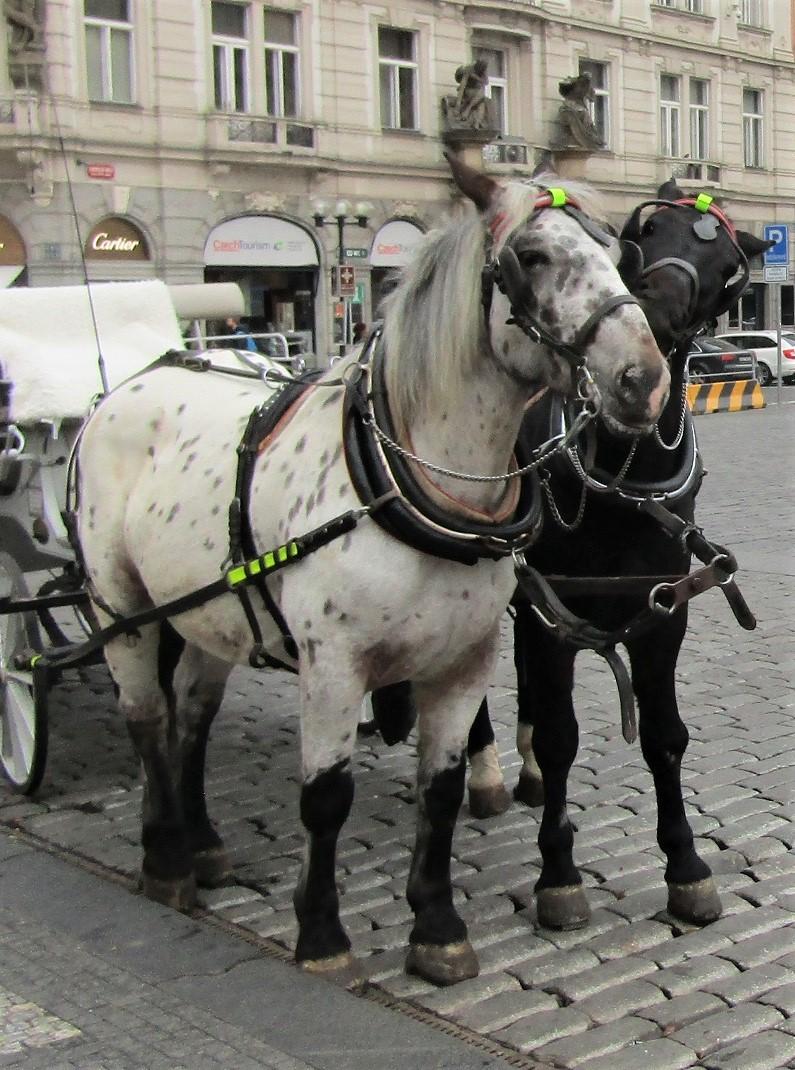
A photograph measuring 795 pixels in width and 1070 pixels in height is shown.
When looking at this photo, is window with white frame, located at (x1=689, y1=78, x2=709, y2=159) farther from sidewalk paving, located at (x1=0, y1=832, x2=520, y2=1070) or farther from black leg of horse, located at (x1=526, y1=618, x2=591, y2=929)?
sidewalk paving, located at (x1=0, y1=832, x2=520, y2=1070)

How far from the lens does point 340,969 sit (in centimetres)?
376

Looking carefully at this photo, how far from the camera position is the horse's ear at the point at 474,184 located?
3266 mm

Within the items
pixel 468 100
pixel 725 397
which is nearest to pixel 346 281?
pixel 468 100

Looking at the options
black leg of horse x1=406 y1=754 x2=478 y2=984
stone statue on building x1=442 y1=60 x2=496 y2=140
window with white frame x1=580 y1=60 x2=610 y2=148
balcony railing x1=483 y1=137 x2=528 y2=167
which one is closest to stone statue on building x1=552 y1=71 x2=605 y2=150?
window with white frame x1=580 y1=60 x2=610 y2=148

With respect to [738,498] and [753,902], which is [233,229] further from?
[753,902]

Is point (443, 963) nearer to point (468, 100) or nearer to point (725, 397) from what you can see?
point (725, 397)

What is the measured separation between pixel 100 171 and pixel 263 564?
74.0 feet

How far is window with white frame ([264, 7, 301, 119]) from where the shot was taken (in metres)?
27.7

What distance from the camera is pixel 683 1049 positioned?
10.9 ft

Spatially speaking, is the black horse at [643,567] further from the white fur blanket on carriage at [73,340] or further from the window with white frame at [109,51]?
the window with white frame at [109,51]

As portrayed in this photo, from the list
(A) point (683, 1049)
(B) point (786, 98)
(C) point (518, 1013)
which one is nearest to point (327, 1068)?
(C) point (518, 1013)

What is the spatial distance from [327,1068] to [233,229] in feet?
82.5

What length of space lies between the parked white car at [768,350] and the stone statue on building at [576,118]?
572cm

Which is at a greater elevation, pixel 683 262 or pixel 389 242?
pixel 389 242
